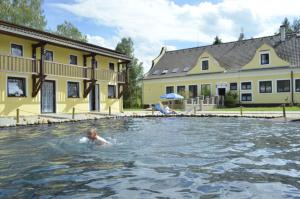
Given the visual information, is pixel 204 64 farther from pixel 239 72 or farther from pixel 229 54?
pixel 239 72

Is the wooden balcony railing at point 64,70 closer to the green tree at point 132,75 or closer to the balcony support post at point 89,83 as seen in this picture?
the balcony support post at point 89,83

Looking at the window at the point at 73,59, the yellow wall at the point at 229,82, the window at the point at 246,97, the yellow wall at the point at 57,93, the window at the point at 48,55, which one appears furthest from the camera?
the window at the point at 246,97

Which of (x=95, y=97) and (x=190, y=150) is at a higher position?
(x=95, y=97)

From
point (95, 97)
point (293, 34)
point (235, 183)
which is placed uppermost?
point (293, 34)

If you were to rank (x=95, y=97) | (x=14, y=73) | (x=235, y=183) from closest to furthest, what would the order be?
(x=235, y=183) → (x=14, y=73) → (x=95, y=97)

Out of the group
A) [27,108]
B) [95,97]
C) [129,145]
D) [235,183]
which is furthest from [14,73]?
[235,183]

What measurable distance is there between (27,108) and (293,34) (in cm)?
3191

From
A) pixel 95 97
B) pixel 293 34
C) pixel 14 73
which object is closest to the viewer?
pixel 14 73

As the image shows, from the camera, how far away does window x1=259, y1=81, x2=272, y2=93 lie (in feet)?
131

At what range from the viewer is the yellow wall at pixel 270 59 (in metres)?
39.7

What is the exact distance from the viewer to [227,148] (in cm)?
1068

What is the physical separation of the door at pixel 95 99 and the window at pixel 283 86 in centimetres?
2013

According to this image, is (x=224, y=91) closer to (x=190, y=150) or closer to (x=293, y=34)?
(x=293, y=34)

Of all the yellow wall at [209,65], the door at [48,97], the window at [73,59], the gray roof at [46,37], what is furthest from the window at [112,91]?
the yellow wall at [209,65]
